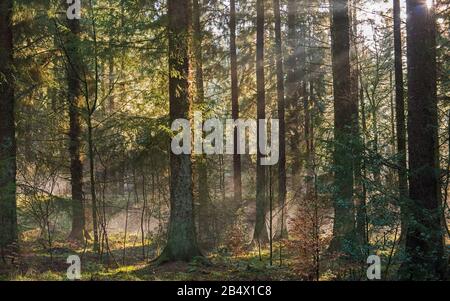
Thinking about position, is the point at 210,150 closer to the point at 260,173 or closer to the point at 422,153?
the point at 260,173

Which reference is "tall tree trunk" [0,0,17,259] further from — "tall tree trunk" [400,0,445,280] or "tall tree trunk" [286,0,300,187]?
"tall tree trunk" [286,0,300,187]

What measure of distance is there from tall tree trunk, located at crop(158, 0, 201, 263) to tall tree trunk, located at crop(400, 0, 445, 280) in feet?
16.4

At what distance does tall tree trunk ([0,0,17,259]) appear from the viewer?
1148 cm

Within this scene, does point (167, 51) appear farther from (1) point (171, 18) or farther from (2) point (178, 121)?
(2) point (178, 121)

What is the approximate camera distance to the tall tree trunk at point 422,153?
7961 mm

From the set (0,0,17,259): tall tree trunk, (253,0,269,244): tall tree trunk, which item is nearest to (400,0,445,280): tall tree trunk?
(253,0,269,244): tall tree trunk

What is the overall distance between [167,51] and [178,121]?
69.3 inches

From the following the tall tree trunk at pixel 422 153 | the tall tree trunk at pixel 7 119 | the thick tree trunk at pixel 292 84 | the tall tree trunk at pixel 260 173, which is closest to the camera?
the tall tree trunk at pixel 422 153

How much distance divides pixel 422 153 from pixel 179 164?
5.47 m

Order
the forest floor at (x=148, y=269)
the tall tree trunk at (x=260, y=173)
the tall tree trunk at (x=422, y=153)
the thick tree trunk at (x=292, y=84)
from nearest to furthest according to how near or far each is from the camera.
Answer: the tall tree trunk at (x=422, y=153)
the forest floor at (x=148, y=269)
the tall tree trunk at (x=260, y=173)
the thick tree trunk at (x=292, y=84)

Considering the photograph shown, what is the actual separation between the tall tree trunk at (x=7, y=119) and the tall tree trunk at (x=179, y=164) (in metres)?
3.98

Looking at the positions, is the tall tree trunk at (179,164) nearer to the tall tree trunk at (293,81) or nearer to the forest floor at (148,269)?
the forest floor at (148,269)

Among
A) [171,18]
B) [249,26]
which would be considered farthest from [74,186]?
[249,26]

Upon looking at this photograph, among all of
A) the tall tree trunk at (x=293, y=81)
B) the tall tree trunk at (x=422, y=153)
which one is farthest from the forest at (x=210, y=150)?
the tall tree trunk at (x=293, y=81)
